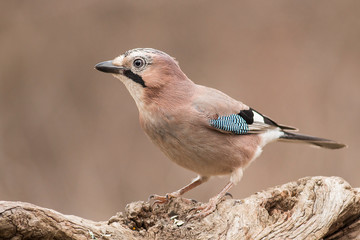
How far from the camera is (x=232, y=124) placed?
15.1 feet

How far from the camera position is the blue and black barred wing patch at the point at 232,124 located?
443cm

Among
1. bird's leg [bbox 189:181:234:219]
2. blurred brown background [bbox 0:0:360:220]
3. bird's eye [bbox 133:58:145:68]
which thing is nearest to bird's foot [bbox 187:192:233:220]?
bird's leg [bbox 189:181:234:219]

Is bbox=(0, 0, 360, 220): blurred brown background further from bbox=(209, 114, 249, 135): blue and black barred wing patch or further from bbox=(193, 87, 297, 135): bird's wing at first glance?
bbox=(209, 114, 249, 135): blue and black barred wing patch

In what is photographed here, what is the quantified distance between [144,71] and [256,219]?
153 cm

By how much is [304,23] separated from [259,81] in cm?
117

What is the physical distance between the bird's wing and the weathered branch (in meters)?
0.73

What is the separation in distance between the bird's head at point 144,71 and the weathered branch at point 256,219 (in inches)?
37.9

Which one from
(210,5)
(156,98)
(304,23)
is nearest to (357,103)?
(304,23)

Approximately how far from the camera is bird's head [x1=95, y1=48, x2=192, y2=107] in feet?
13.8

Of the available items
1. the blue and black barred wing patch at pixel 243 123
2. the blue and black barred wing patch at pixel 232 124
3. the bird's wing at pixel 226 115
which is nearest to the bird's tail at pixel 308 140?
the blue and black barred wing patch at pixel 243 123

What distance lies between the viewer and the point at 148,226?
3734mm

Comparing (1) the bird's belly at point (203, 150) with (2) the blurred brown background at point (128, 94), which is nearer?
(1) the bird's belly at point (203, 150)

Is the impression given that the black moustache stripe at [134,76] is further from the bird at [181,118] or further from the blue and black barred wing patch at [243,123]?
the blue and black barred wing patch at [243,123]

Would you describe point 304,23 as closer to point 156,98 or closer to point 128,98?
point 128,98
